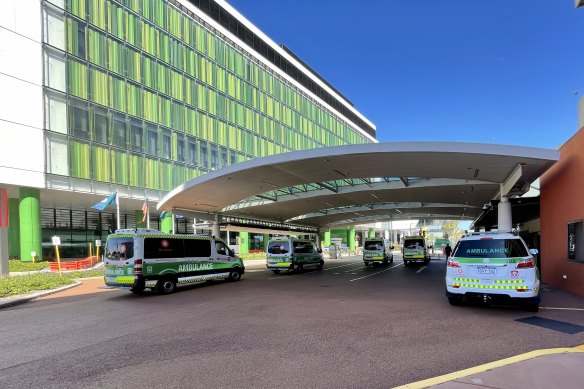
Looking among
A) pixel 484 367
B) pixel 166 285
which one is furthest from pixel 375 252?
pixel 484 367

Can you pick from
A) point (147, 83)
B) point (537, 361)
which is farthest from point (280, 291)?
point (147, 83)

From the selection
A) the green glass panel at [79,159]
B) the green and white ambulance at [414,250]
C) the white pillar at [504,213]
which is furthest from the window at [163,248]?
the green and white ambulance at [414,250]

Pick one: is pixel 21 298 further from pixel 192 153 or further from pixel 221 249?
pixel 192 153

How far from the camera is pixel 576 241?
42.5 feet

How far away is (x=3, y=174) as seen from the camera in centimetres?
2669

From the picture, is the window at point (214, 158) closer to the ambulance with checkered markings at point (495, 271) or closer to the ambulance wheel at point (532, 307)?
the ambulance with checkered markings at point (495, 271)

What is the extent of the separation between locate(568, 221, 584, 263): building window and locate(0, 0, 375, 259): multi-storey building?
31.0 meters

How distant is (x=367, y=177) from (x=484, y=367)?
17310 mm

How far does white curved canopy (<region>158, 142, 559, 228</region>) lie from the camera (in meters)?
15.8

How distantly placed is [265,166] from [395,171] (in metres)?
6.72

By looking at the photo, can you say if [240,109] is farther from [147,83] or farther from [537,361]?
[537,361]

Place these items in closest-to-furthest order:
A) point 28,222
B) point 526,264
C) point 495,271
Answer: point 526,264, point 495,271, point 28,222

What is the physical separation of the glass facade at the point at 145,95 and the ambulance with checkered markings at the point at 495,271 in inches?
1153

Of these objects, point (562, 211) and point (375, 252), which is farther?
point (375, 252)
